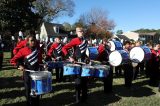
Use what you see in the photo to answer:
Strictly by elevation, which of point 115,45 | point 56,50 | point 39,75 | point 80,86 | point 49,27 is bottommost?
point 80,86

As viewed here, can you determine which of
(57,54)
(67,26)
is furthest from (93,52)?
(67,26)

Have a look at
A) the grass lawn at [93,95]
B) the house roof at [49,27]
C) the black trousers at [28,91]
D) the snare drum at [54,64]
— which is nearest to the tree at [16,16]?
the house roof at [49,27]

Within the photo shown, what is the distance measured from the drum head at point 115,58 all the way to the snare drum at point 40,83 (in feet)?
11.8

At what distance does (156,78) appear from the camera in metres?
13.8

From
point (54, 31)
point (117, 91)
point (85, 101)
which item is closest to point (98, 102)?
point (85, 101)

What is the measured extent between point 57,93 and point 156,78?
452 cm

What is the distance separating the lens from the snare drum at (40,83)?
24.9 feet

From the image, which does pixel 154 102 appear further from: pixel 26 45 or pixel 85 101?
pixel 26 45

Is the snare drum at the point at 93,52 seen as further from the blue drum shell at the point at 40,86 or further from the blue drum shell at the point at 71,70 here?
the blue drum shell at the point at 40,86

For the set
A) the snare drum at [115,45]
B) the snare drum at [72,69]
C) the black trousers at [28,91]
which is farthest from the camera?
the snare drum at [115,45]

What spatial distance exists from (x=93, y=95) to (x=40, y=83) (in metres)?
3.75

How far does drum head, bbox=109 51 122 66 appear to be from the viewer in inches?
431

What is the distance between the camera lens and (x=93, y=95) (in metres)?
11.0

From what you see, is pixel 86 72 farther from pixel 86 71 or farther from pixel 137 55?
pixel 137 55
